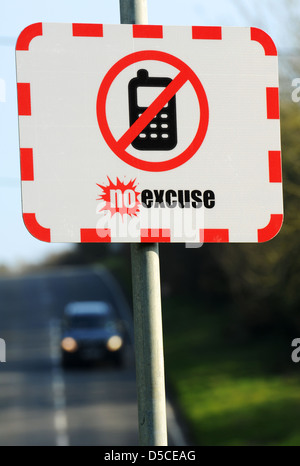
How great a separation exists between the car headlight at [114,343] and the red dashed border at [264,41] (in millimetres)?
30103

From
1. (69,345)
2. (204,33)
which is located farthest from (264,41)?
(69,345)

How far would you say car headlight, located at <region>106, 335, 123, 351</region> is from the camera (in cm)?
3342

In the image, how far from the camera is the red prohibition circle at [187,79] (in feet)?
10.9

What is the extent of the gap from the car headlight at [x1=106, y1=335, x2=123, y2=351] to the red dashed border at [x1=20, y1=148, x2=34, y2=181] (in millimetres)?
30238

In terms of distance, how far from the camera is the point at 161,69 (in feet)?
11.1

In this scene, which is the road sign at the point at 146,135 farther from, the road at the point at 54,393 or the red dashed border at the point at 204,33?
the road at the point at 54,393

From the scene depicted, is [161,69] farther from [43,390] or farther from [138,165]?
[43,390]

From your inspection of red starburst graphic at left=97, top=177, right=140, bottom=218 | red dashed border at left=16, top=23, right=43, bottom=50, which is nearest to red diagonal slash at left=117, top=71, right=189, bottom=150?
red starburst graphic at left=97, top=177, right=140, bottom=218

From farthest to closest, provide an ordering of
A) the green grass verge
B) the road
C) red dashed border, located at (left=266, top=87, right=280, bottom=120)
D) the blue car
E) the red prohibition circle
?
the blue car, the road, the green grass verge, red dashed border, located at (left=266, top=87, right=280, bottom=120), the red prohibition circle

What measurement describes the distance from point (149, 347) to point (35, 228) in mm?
553

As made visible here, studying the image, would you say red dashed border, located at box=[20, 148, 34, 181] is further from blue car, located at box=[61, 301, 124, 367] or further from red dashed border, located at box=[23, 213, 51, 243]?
blue car, located at box=[61, 301, 124, 367]

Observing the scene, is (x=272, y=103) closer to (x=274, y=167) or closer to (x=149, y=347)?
(x=274, y=167)
